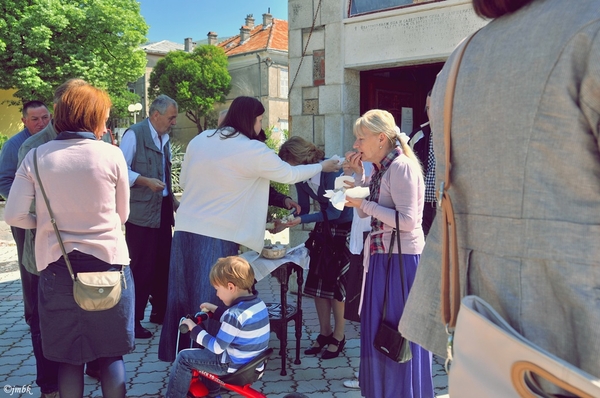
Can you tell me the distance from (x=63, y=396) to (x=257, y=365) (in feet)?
3.45

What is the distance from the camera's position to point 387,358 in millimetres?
3238

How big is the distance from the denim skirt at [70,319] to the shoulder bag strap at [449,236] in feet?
6.99

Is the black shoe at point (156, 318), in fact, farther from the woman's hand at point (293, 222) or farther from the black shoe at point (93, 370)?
the woman's hand at point (293, 222)

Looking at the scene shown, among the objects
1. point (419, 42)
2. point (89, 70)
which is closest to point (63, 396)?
point (419, 42)

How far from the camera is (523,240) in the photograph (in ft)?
3.71

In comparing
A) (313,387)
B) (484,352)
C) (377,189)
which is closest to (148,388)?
(313,387)

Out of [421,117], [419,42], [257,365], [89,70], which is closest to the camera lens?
[257,365]

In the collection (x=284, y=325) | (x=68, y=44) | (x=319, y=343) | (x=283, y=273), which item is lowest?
(x=319, y=343)

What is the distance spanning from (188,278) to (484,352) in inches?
122

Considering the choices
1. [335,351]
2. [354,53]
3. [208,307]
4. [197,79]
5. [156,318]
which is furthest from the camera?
[197,79]

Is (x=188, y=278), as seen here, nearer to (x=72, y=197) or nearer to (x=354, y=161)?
(x=72, y=197)

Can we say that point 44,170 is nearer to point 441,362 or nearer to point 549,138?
point 549,138

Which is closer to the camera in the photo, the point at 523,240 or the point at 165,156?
the point at 523,240

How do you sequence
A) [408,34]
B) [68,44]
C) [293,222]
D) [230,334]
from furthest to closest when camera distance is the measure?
[68,44], [408,34], [293,222], [230,334]
